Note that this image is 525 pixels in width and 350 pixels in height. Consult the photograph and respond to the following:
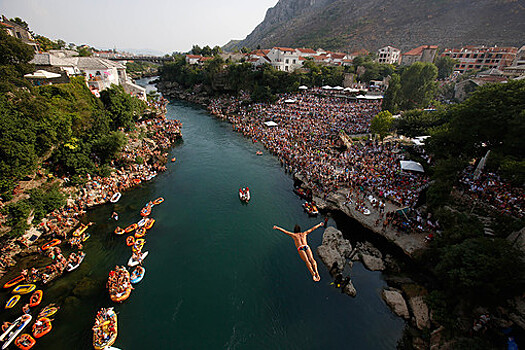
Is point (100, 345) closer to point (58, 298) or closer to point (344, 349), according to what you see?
point (58, 298)

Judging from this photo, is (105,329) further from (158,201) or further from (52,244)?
(158,201)

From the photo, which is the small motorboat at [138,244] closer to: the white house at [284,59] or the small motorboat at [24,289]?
the small motorboat at [24,289]

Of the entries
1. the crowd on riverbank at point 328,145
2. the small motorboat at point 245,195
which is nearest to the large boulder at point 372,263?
the crowd on riverbank at point 328,145

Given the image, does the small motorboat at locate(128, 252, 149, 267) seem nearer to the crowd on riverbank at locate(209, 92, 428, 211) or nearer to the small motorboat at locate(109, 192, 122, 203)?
the small motorboat at locate(109, 192, 122, 203)

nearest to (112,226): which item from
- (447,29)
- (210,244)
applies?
(210,244)

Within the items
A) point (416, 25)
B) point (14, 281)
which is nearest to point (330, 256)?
point (14, 281)

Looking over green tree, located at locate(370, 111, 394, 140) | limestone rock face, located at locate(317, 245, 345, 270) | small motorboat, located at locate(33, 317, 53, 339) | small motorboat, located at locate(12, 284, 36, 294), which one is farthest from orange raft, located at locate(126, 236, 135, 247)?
green tree, located at locate(370, 111, 394, 140)
